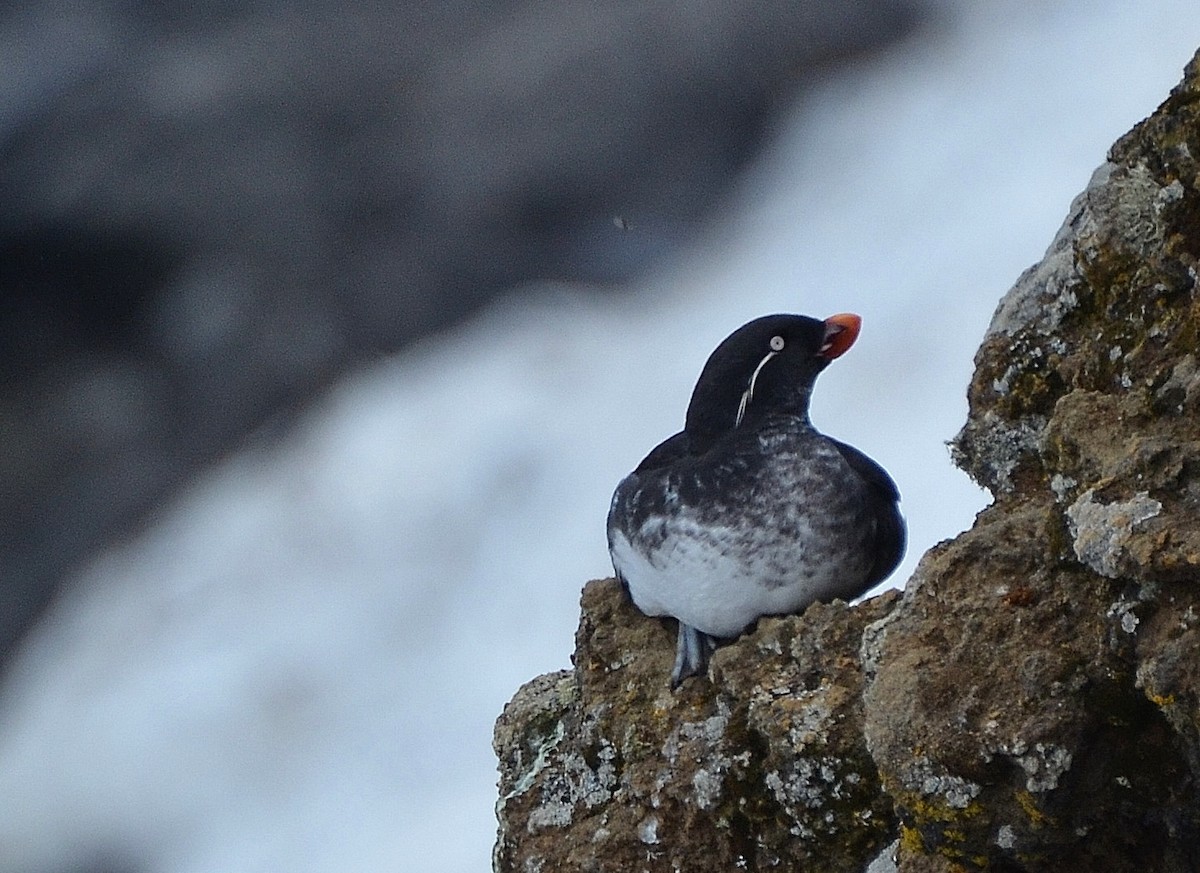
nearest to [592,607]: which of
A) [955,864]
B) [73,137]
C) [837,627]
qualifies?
[837,627]

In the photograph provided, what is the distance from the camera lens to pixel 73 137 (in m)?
14.6

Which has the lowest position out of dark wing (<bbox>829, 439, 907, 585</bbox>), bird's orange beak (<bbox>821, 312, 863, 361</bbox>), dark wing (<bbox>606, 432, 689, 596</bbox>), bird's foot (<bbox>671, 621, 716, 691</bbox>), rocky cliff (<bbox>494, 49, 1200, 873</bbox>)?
rocky cliff (<bbox>494, 49, 1200, 873</bbox>)

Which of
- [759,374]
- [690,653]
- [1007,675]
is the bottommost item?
[1007,675]

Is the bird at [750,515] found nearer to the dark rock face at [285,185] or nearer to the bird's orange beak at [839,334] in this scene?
the bird's orange beak at [839,334]

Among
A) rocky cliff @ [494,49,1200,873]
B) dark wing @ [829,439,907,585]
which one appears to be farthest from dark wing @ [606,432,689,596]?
A: dark wing @ [829,439,907,585]

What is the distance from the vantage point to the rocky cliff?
9.06 feet

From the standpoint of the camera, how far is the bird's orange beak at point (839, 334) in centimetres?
482

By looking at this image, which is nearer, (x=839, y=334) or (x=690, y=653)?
(x=690, y=653)

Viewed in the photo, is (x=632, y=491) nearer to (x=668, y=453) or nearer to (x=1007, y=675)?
(x=668, y=453)

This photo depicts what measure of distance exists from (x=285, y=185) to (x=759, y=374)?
1154 cm

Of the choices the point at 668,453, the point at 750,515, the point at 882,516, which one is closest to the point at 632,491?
the point at 668,453

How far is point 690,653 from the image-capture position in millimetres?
4211

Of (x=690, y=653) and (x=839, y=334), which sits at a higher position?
(x=839, y=334)

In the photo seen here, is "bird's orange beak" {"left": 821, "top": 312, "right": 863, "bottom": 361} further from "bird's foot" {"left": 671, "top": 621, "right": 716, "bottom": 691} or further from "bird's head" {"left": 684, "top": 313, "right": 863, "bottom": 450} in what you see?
"bird's foot" {"left": 671, "top": 621, "right": 716, "bottom": 691}
